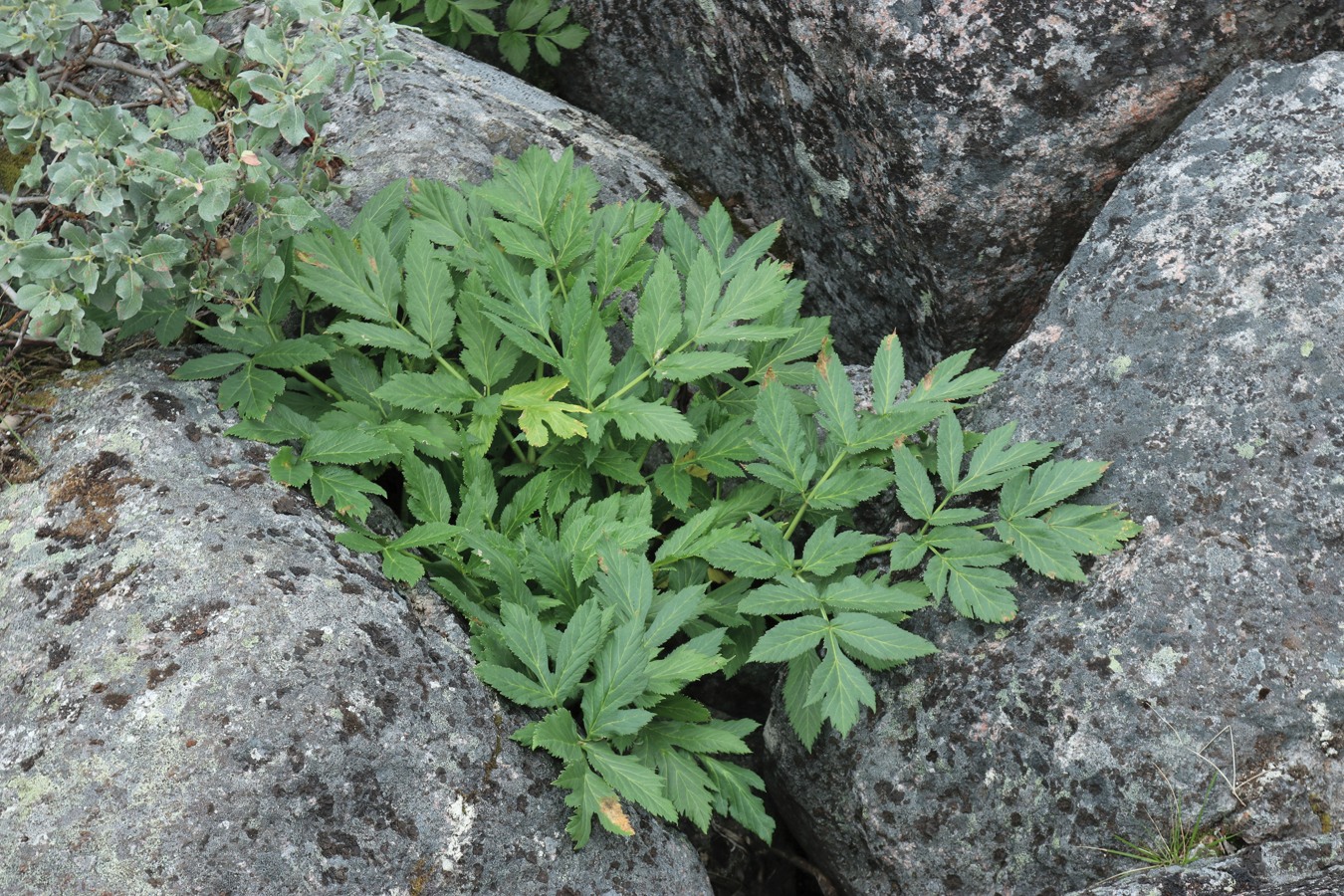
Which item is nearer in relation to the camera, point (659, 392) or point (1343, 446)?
point (1343, 446)

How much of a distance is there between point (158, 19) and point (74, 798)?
1835mm

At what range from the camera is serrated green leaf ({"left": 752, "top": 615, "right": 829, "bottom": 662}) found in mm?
2689

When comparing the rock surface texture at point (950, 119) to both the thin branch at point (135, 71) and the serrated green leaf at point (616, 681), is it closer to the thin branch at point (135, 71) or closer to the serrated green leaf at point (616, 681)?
the serrated green leaf at point (616, 681)

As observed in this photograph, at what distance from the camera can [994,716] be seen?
2.83 metres

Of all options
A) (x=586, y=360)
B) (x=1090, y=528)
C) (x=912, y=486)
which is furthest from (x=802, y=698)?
(x=586, y=360)

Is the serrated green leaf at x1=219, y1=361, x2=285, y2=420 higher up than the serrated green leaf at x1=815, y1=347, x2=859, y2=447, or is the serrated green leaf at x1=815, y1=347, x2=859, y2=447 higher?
the serrated green leaf at x1=815, y1=347, x2=859, y2=447

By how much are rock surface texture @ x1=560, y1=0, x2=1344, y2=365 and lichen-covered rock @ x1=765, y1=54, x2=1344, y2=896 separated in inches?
8.6

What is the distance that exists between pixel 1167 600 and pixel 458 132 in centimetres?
272

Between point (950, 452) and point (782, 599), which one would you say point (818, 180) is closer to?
point (950, 452)

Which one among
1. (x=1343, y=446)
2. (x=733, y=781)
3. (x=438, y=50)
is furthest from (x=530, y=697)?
(x=438, y=50)

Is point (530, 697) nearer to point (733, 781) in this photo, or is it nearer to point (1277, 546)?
point (733, 781)

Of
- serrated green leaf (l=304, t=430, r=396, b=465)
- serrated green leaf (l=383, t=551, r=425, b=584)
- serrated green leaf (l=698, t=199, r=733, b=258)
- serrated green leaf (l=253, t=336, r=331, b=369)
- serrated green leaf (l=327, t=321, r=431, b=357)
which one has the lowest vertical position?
serrated green leaf (l=383, t=551, r=425, b=584)

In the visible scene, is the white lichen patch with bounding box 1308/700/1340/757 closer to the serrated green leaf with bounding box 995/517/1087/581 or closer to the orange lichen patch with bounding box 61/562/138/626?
the serrated green leaf with bounding box 995/517/1087/581

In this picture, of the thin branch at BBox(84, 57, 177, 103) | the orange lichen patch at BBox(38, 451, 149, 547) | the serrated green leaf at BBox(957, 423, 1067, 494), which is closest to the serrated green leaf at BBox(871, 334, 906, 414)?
the serrated green leaf at BBox(957, 423, 1067, 494)
